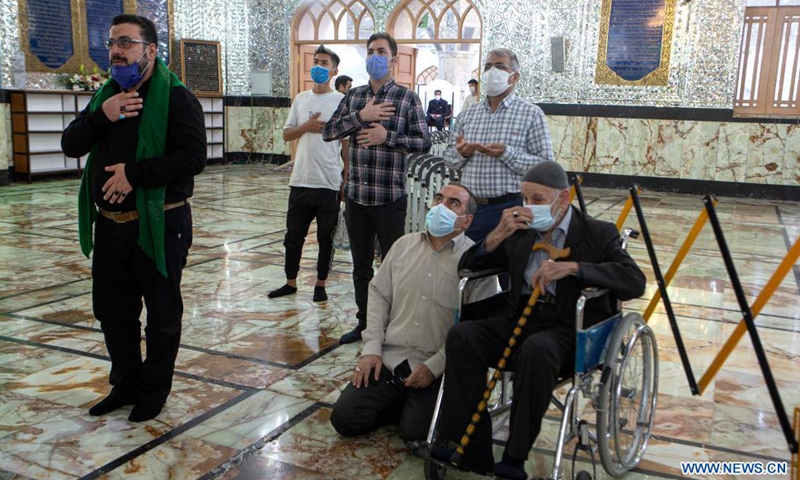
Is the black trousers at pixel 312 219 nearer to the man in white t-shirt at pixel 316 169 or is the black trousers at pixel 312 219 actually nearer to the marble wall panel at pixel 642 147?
the man in white t-shirt at pixel 316 169

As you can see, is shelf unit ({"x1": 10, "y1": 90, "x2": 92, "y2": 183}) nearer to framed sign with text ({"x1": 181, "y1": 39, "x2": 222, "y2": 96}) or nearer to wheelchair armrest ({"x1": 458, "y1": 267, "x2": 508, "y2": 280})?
framed sign with text ({"x1": 181, "y1": 39, "x2": 222, "y2": 96})

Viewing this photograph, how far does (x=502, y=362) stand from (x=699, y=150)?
8.63m

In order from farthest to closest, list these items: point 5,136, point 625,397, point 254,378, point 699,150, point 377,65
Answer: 1. point 699,150
2. point 5,136
3. point 377,65
4. point 254,378
5. point 625,397

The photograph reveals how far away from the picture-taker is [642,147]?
33.1 ft

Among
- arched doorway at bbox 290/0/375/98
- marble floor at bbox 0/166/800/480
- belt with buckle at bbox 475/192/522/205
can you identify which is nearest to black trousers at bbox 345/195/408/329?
marble floor at bbox 0/166/800/480

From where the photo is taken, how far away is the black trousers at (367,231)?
3.53 m

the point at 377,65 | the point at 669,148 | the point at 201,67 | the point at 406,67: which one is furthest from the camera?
the point at 406,67

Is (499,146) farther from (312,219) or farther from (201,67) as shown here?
(201,67)

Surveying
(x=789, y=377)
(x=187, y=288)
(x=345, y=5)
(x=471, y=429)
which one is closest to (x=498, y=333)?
(x=471, y=429)

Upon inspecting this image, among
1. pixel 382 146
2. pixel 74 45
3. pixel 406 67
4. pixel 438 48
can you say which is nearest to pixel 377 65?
pixel 382 146

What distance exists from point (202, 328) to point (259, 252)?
77.4 inches

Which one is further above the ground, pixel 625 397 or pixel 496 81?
pixel 496 81

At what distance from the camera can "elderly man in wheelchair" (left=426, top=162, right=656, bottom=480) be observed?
2.10m

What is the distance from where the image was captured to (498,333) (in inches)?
92.1
